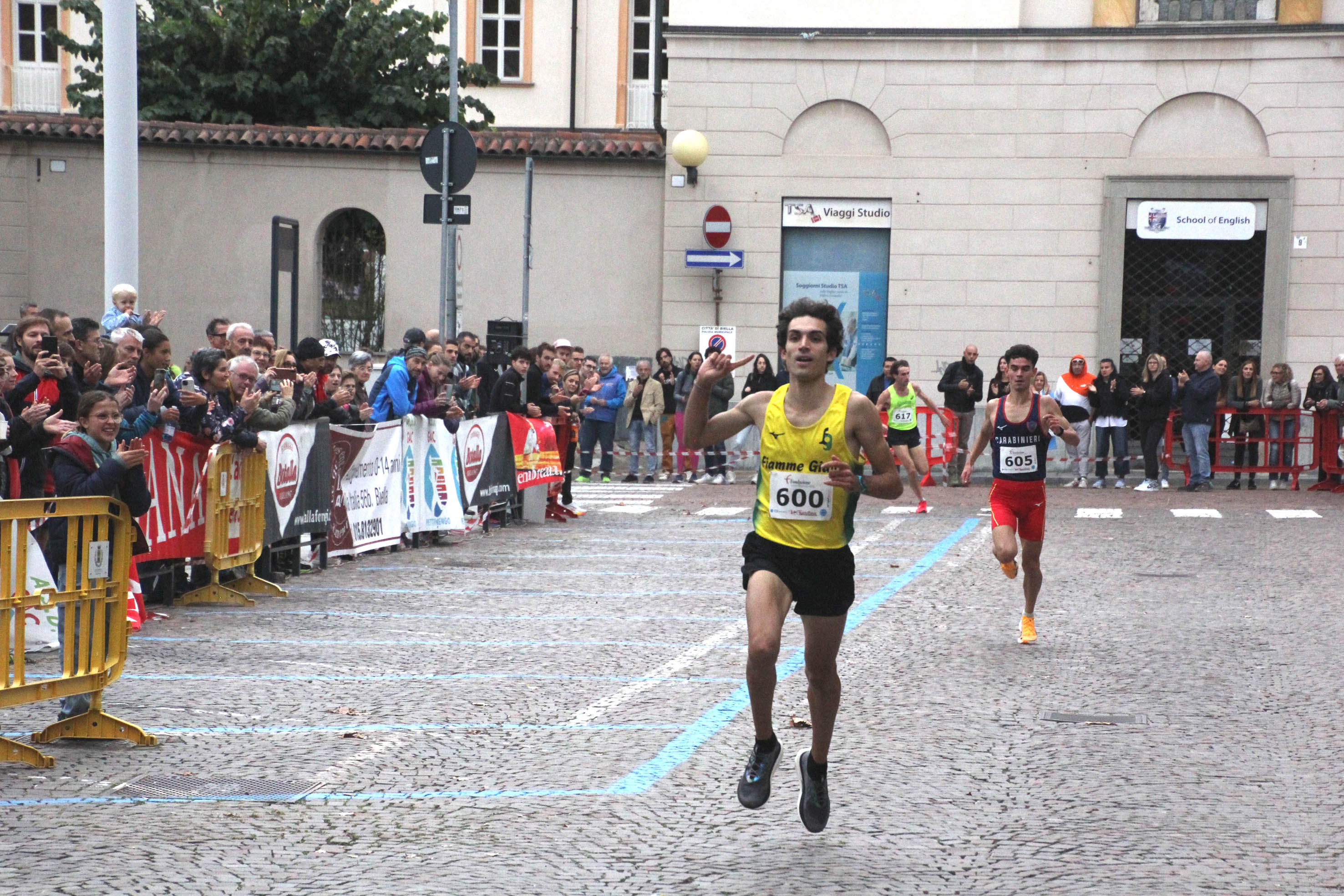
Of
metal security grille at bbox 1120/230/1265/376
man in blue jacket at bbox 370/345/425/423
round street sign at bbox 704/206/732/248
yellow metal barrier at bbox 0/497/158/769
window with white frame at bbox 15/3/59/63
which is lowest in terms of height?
yellow metal barrier at bbox 0/497/158/769

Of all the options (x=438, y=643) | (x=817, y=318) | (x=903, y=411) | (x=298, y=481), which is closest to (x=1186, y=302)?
(x=903, y=411)

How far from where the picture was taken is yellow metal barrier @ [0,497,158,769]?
6797mm

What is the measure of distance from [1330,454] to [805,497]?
19158mm

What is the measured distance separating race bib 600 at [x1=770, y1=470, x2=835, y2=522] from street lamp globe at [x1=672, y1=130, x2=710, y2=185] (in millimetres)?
20800

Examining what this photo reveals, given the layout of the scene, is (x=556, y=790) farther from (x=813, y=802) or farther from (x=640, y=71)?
(x=640, y=71)

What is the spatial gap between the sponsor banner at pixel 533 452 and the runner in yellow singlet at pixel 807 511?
1169 centimetres

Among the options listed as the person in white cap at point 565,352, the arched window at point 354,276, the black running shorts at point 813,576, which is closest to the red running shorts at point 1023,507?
the black running shorts at point 813,576

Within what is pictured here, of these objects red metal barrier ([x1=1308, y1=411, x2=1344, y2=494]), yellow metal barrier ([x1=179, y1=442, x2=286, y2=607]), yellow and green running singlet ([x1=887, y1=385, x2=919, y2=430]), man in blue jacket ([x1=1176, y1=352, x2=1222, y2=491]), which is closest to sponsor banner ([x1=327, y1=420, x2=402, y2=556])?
yellow metal barrier ([x1=179, y1=442, x2=286, y2=607])

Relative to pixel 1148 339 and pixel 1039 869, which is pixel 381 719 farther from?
pixel 1148 339

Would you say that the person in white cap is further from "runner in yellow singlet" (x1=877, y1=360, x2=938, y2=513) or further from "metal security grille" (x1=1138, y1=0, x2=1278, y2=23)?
"metal security grille" (x1=1138, y1=0, x2=1278, y2=23)

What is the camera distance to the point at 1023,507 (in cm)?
1055

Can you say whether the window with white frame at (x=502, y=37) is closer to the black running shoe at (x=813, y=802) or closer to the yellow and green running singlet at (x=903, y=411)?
the yellow and green running singlet at (x=903, y=411)

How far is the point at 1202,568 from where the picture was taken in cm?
1410

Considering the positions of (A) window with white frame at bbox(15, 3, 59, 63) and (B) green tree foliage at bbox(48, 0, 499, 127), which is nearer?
(B) green tree foliage at bbox(48, 0, 499, 127)
